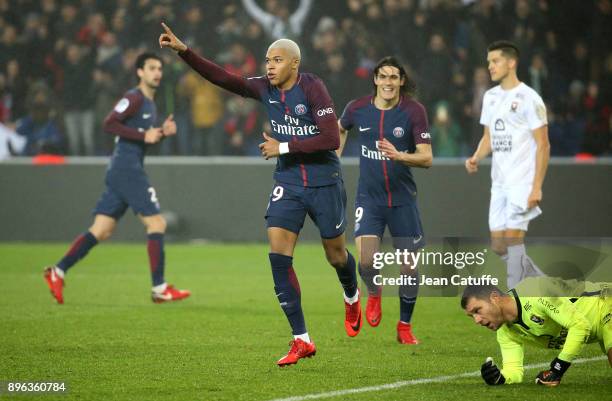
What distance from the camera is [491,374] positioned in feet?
23.9

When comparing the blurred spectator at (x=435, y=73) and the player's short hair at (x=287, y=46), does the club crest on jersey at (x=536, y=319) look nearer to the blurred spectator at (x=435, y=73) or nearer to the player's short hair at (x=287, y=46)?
the player's short hair at (x=287, y=46)

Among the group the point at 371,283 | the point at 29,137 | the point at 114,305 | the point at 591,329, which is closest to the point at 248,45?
the point at 29,137

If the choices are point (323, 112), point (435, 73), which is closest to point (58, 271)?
point (323, 112)

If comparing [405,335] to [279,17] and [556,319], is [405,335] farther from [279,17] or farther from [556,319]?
[279,17]

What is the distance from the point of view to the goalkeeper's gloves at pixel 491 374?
727 cm

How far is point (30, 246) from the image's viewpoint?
711 inches

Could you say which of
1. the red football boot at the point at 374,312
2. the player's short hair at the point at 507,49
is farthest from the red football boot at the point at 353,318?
the player's short hair at the point at 507,49

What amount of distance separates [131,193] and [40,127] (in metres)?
7.37

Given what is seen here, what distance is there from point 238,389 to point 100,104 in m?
12.4

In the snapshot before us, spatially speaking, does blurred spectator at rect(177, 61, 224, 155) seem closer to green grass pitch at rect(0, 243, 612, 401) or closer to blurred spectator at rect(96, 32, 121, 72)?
blurred spectator at rect(96, 32, 121, 72)

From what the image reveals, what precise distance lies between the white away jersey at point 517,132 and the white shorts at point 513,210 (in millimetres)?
76

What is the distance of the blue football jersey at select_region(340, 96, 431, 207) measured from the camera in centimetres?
958

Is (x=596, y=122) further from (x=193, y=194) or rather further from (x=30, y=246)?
(x=30, y=246)

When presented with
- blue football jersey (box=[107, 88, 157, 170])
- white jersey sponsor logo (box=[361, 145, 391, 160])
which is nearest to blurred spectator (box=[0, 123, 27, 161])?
blue football jersey (box=[107, 88, 157, 170])
